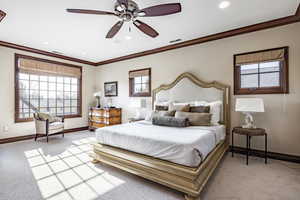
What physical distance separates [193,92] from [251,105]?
4.48ft

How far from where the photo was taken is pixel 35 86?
4.79m

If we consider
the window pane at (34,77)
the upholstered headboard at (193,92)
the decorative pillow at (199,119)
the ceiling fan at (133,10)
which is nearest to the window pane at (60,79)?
the window pane at (34,77)

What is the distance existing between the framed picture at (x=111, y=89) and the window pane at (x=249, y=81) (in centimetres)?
413

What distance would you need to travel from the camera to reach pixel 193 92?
155 inches

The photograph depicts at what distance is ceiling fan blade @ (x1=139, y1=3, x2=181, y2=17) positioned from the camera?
2004mm

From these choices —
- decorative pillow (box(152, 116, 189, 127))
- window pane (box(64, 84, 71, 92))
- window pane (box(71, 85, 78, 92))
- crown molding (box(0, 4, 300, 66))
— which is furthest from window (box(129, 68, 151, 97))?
window pane (box(64, 84, 71, 92))

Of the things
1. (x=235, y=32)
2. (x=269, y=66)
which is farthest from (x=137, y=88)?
(x=269, y=66)

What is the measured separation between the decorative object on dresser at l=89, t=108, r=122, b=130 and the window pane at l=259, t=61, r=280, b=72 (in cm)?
433

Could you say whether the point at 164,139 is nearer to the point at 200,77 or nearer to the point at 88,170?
the point at 88,170

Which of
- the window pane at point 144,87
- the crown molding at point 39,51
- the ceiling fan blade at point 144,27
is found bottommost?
the window pane at point 144,87

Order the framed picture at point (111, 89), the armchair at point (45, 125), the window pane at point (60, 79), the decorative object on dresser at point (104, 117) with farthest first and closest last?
1. the framed picture at point (111, 89)
2. the window pane at point (60, 79)
3. the decorative object on dresser at point (104, 117)
4. the armchair at point (45, 125)

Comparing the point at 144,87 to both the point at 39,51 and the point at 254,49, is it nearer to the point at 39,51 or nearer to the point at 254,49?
the point at 254,49

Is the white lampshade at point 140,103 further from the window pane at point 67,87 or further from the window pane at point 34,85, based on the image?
the window pane at point 34,85

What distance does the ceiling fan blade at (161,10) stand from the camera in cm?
200
